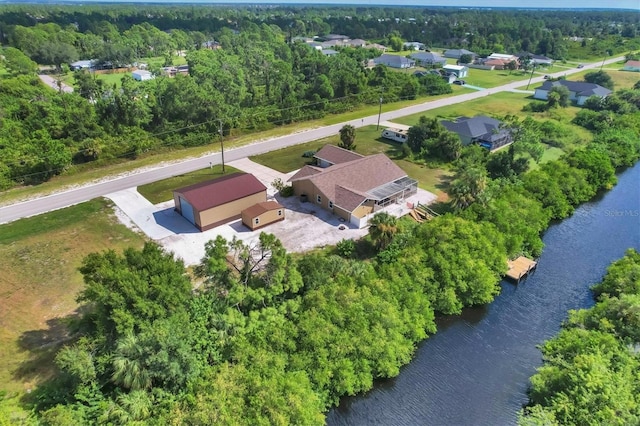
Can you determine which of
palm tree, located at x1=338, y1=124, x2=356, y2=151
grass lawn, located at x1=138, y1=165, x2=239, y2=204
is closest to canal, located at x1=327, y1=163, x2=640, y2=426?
palm tree, located at x1=338, y1=124, x2=356, y2=151

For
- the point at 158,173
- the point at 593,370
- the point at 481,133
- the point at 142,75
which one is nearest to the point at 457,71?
the point at 481,133

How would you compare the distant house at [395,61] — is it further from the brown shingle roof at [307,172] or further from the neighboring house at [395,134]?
the brown shingle roof at [307,172]

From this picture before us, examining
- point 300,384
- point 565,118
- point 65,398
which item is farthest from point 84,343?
point 565,118

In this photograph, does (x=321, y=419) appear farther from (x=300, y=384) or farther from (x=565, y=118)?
(x=565, y=118)

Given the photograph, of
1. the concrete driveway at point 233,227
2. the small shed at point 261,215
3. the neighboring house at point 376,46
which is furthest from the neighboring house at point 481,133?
the neighboring house at point 376,46

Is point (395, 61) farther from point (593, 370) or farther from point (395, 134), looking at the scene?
point (593, 370)
